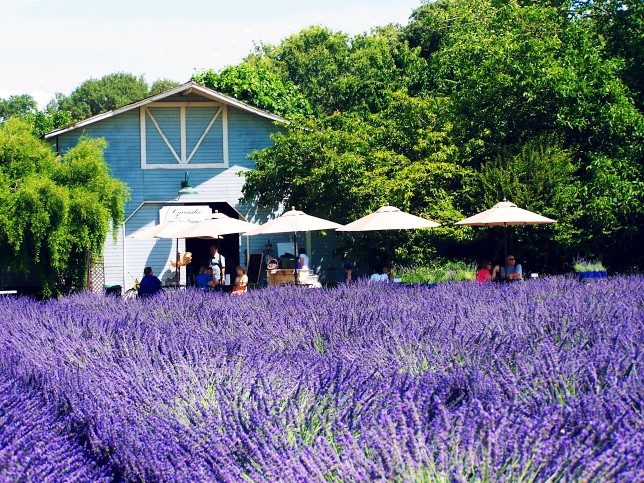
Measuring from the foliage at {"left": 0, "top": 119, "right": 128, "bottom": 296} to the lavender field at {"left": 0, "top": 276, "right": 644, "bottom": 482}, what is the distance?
11.5 metres

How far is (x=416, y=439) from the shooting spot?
3664 mm

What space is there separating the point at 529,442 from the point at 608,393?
0.88m

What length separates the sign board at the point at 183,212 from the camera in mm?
24058

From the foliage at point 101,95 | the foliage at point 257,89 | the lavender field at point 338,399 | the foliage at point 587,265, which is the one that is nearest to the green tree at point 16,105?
the foliage at point 101,95

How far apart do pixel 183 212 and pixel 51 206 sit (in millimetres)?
5440

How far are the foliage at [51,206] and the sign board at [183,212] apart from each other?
1930 millimetres

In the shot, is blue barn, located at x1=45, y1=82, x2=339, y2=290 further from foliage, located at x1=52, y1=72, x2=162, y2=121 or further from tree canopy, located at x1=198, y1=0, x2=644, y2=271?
foliage, located at x1=52, y1=72, x2=162, y2=121

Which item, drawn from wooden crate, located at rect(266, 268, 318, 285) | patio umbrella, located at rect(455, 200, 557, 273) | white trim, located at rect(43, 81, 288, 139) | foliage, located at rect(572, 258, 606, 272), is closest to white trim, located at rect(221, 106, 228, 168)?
white trim, located at rect(43, 81, 288, 139)

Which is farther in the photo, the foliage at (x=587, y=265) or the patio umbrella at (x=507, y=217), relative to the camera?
the foliage at (x=587, y=265)

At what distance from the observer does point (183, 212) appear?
25.4 metres

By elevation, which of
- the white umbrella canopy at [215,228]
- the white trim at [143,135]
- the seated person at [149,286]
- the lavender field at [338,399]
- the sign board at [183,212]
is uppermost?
the white trim at [143,135]

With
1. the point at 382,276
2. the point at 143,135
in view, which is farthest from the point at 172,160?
the point at 382,276

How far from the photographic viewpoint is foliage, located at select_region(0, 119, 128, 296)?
66.6ft

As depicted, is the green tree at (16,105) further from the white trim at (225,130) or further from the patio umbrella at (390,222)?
the patio umbrella at (390,222)
